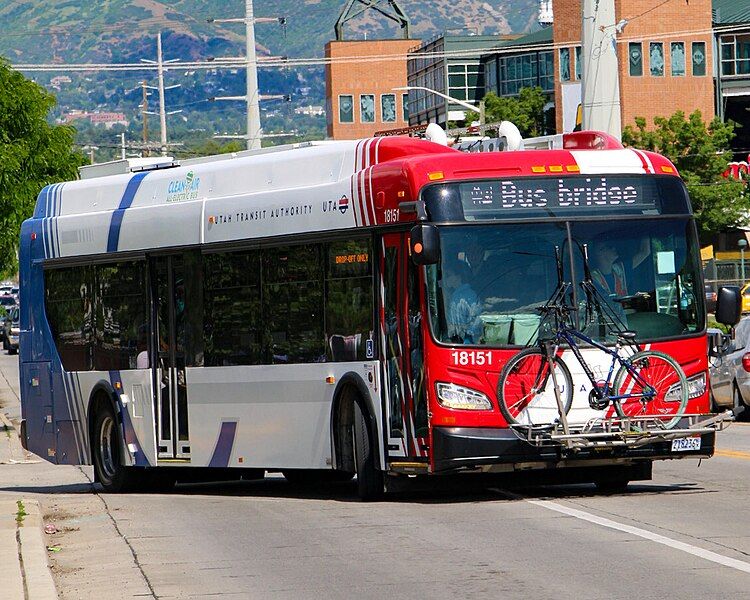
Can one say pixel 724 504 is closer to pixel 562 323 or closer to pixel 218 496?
pixel 562 323

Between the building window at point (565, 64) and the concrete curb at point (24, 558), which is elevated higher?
the building window at point (565, 64)

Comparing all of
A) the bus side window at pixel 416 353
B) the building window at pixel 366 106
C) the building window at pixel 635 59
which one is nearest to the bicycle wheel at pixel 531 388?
the bus side window at pixel 416 353

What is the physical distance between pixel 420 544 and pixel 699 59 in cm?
7427

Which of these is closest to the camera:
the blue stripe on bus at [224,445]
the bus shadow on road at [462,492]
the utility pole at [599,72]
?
the bus shadow on road at [462,492]

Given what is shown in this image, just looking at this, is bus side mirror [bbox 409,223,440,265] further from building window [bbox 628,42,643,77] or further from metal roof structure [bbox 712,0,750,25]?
metal roof structure [bbox 712,0,750,25]

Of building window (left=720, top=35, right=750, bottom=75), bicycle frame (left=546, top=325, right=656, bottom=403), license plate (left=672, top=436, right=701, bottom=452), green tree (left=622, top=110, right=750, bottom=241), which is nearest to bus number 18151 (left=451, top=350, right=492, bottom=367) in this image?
bicycle frame (left=546, top=325, right=656, bottom=403)

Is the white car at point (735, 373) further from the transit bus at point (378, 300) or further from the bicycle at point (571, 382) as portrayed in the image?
the bicycle at point (571, 382)

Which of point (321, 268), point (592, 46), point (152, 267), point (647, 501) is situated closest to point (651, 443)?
point (647, 501)

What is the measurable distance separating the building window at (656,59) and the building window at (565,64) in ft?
14.0

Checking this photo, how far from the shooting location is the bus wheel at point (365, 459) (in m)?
14.1

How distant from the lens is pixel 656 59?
8169cm

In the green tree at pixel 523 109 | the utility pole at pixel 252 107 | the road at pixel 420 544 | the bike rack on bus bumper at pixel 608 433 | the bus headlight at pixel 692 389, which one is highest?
the green tree at pixel 523 109

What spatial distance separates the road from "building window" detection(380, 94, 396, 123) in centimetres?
10087

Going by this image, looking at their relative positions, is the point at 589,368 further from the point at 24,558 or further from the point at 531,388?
the point at 24,558
